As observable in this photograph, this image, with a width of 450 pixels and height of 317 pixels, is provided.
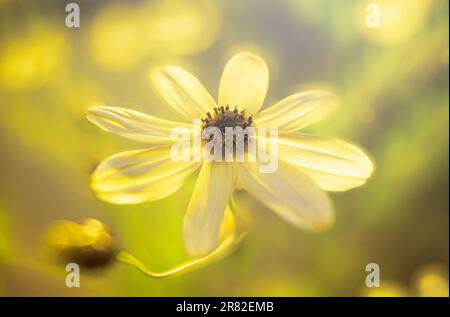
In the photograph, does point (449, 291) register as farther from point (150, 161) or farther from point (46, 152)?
point (46, 152)

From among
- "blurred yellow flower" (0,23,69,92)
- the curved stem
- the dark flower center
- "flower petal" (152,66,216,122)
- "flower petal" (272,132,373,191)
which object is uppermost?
"blurred yellow flower" (0,23,69,92)

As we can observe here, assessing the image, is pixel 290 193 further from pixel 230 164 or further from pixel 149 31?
pixel 149 31

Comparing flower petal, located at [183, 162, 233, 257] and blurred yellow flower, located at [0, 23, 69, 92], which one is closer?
flower petal, located at [183, 162, 233, 257]

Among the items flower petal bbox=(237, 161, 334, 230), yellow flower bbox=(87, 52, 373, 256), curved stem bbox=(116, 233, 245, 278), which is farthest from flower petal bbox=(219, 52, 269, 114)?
curved stem bbox=(116, 233, 245, 278)

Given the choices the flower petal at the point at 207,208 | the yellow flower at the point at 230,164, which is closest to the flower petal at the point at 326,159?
the yellow flower at the point at 230,164

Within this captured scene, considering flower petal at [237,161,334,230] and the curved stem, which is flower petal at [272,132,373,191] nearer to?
flower petal at [237,161,334,230]

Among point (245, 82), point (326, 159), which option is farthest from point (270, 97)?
point (326, 159)

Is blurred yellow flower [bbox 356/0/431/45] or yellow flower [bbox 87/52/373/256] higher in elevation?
blurred yellow flower [bbox 356/0/431/45]
